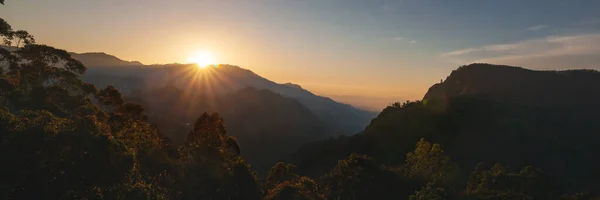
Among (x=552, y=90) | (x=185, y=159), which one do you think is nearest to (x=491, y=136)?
(x=552, y=90)

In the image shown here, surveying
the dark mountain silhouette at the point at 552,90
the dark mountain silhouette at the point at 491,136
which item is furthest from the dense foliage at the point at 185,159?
the dark mountain silhouette at the point at 552,90

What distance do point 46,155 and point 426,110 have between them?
137047 mm

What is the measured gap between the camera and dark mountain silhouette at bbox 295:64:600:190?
329 ft

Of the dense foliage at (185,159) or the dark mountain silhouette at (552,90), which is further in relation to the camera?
the dark mountain silhouette at (552,90)

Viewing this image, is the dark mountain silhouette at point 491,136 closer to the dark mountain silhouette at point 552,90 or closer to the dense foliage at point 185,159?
the dense foliage at point 185,159

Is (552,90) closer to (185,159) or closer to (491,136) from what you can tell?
(491,136)

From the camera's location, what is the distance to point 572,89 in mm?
178375

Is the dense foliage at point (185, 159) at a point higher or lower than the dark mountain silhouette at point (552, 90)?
lower

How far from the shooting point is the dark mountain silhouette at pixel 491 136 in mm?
100250

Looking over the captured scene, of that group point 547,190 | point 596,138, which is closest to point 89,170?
point 547,190

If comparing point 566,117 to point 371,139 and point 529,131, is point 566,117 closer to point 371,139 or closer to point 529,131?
point 529,131

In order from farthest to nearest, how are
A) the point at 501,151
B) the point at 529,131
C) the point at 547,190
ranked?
the point at 529,131 → the point at 501,151 → the point at 547,190

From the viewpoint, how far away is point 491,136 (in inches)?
4636

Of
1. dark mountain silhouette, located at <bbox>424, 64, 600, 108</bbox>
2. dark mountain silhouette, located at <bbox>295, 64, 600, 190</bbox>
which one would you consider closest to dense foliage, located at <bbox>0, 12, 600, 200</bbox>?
dark mountain silhouette, located at <bbox>295, 64, 600, 190</bbox>
